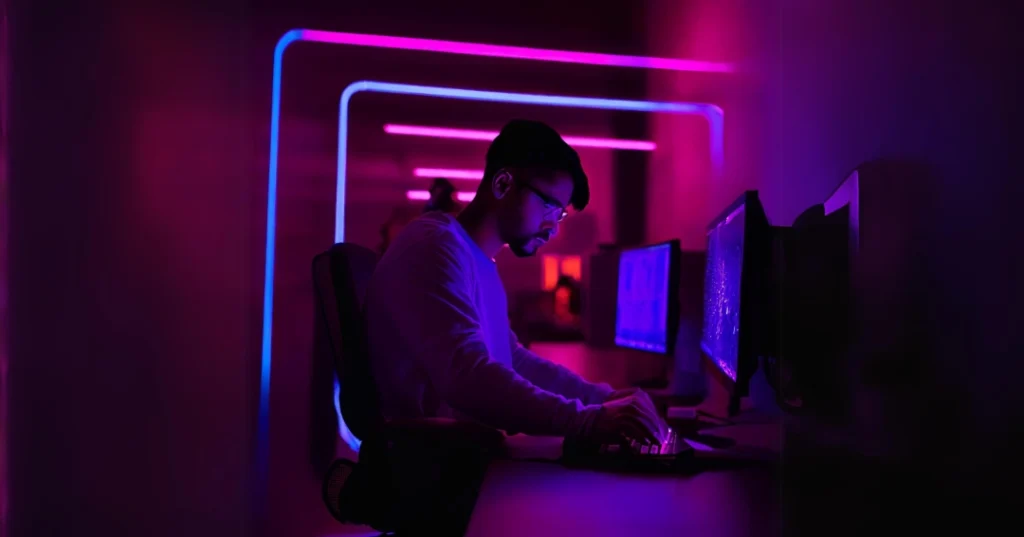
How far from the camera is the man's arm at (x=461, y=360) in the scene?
4.30ft

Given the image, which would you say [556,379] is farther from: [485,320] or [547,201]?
[547,201]

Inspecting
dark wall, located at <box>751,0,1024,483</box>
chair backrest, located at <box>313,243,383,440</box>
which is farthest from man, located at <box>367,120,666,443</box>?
dark wall, located at <box>751,0,1024,483</box>

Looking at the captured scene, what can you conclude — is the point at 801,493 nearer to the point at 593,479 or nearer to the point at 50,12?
the point at 593,479

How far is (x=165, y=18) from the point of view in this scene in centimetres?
207

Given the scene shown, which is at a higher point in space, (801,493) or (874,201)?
(874,201)

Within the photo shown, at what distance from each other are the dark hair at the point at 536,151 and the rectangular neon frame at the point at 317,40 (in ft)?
3.24

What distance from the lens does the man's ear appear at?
1780mm

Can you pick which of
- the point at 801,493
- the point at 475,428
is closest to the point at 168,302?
the point at 475,428

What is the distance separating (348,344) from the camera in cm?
142

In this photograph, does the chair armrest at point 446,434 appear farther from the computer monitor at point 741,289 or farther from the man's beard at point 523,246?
the man's beard at point 523,246

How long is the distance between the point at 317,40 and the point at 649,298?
1837mm

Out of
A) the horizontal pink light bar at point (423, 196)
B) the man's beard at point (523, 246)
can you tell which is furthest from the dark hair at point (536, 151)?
the horizontal pink light bar at point (423, 196)

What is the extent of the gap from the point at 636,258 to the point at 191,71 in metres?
1.65

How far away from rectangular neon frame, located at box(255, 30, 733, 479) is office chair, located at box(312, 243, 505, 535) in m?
1.40
